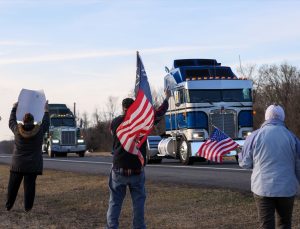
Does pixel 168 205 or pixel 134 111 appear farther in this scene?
pixel 168 205

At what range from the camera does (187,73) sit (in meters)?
27.8

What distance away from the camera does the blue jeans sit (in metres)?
8.78

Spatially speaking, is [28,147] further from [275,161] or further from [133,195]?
[275,161]

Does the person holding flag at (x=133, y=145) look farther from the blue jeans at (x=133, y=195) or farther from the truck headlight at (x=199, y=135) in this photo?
the truck headlight at (x=199, y=135)

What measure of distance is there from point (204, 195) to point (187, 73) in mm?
14248

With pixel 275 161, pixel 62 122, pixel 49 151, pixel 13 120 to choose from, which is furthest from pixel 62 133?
pixel 275 161

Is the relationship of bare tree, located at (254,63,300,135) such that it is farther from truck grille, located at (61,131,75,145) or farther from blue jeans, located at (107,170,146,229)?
blue jeans, located at (107,170,146,229)

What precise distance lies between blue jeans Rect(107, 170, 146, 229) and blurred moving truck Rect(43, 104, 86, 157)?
39728mm

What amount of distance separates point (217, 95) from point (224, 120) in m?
1.08

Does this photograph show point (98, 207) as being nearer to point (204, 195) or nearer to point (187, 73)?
point (204, 195)

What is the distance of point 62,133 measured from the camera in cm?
4828

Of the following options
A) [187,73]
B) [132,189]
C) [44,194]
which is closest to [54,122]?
[187,73]

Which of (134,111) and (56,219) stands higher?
(134,111)

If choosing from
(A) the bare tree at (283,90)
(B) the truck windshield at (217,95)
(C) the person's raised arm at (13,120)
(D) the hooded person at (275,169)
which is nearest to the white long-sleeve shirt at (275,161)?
(D) the hooded person at (275,169)
